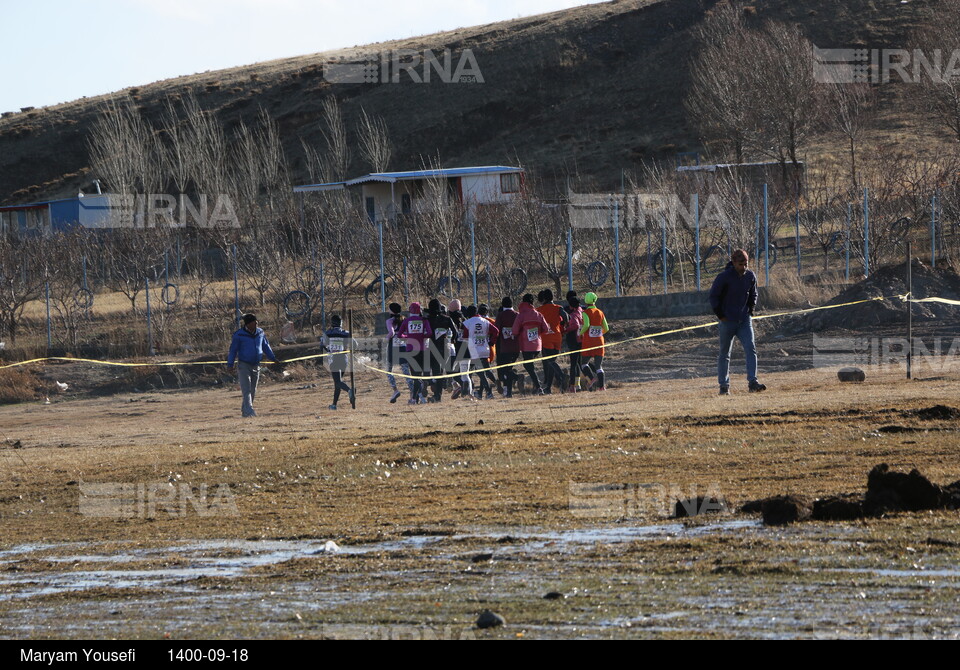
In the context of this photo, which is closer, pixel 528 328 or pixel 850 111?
pixel 528 328

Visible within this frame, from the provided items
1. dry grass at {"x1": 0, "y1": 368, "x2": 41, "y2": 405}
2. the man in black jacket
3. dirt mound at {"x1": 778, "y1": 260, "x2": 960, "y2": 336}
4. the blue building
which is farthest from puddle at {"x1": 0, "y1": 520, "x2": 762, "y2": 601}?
the blue building

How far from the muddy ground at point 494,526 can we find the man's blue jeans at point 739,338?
0.37 metres

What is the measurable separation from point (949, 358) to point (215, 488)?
1342 centimetres

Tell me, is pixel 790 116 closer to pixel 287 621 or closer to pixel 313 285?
pixel 313 285

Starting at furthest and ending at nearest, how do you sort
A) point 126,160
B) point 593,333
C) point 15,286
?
point 126,160
point 15,286
point 593,333

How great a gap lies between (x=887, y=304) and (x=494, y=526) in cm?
1729

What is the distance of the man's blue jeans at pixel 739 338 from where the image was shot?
53.1 ft

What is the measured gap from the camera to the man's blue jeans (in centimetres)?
1619

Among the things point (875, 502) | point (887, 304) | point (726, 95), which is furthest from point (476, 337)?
point (726, 95)

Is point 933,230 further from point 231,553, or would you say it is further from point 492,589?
point 492,589

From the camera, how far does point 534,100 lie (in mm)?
78812

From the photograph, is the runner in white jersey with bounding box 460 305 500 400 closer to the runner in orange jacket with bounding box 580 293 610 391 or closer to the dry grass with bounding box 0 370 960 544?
the dry grass with bounding box 0 370 960 544

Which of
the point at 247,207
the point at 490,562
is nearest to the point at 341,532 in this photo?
the point at 490,562

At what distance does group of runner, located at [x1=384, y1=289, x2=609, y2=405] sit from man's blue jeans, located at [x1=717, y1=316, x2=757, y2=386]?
343 cm
